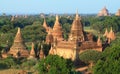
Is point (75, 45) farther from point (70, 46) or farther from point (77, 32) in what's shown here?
point (77, 32)

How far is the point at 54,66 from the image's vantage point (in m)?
28.9

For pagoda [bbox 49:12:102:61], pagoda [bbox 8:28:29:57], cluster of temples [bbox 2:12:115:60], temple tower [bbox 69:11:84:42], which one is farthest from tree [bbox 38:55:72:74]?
pagoda [bbox 8:28:29:57]

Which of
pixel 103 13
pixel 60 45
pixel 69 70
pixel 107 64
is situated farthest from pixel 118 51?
pixel 103 13

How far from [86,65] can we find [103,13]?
93715 mm

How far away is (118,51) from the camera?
28359 millimetres

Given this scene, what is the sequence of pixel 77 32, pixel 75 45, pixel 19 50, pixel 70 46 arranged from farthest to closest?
pixel 77 32 → pixel 19 50 → pixel 70 46 → pixel 75 45

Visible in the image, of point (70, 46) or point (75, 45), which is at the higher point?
point (75, 45)

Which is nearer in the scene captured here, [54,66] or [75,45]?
[54,66]

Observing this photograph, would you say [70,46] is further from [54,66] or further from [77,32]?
[54,66]

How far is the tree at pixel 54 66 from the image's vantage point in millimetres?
28203

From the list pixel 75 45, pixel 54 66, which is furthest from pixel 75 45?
pixel 54 66

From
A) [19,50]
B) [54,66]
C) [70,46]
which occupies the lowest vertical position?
[19,50]

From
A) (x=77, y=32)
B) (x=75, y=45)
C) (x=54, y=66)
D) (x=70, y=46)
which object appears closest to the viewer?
(x=54, y=66)

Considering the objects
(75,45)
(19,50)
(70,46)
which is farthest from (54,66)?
(19,50)
